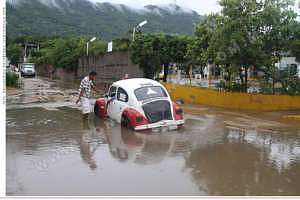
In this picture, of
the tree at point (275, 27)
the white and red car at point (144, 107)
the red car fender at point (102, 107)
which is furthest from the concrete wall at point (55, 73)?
the white and red car at point (144, 107)

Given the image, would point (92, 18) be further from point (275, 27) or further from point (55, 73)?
point (275, 27)

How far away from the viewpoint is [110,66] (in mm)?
36719

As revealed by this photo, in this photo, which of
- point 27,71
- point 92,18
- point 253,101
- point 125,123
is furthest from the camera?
point 92,18

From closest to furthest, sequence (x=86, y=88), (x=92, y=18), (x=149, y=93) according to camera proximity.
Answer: (x=149, y=93) → (x=86, y=88) → (x=92, y=18)

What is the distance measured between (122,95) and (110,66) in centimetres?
2482

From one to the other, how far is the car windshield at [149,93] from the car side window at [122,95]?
1.26 ft

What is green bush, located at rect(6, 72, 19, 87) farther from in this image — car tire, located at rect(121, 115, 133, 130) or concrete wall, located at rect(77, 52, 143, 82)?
car tire, located at rect(121, 115, 133, 130)

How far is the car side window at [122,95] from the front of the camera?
11.9 meters

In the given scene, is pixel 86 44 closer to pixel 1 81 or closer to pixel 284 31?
pixel 284 31

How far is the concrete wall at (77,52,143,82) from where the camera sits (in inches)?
1194

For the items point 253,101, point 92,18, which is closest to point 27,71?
point 92,18

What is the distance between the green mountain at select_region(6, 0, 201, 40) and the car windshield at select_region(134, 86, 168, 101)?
32.1m

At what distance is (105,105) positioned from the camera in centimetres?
1356

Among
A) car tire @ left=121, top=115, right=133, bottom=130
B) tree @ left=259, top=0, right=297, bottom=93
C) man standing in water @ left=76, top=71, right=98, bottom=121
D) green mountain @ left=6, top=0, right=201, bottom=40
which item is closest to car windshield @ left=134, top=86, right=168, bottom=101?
car tire @ left=121, top=115, right=133, bottom=130
